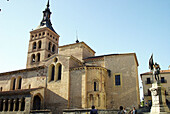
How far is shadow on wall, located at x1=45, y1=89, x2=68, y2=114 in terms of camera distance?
22016mm

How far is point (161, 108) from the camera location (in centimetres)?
1188

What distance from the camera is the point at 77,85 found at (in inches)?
866

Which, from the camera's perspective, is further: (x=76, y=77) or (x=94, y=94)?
(x=76, y=77)

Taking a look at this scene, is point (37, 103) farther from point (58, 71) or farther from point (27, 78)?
point (58, 71)

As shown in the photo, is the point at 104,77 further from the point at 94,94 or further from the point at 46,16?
the point at 46,16

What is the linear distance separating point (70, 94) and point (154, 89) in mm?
12316

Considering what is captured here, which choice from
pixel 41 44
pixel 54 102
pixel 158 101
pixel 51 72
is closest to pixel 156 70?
pixel 158 101

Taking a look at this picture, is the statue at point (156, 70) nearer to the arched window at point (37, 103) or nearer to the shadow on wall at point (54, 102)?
the shadow on wall at point (54, 102)

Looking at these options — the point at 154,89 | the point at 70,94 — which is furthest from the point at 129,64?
the point at 154,89

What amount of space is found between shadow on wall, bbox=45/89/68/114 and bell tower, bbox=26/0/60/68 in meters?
10.7

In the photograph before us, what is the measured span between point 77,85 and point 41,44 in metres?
16.7

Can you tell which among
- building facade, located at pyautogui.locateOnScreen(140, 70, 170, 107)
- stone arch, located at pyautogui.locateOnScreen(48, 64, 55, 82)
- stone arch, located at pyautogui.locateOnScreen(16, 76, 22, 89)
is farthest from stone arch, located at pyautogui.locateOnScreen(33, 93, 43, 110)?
building facade, located at pyautogui.locateOnScreen(140, 70, 170, 107)

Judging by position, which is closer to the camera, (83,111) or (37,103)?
(83,111)

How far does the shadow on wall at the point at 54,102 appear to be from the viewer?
22016mm
